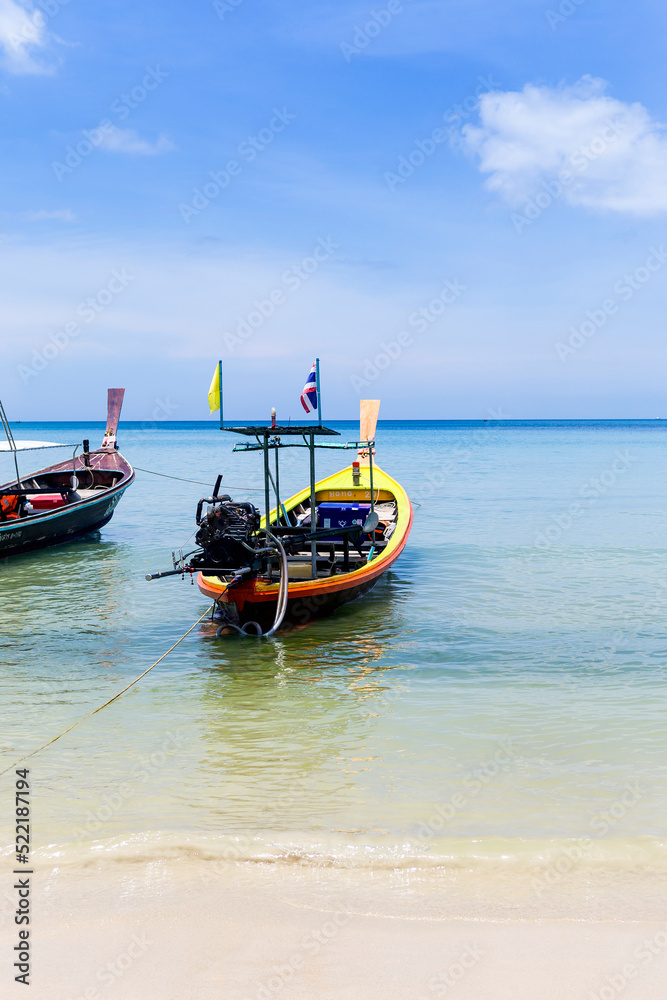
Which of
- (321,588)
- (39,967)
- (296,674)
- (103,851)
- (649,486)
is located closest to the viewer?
(39,967)

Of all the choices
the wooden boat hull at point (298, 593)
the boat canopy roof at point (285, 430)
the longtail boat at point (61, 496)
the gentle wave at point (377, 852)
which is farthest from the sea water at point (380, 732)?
the boat canopy roof at point (285, 430)

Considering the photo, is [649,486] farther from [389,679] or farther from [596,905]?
[596,905]

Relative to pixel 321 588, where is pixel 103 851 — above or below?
below

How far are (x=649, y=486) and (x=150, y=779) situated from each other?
34474 millimetres

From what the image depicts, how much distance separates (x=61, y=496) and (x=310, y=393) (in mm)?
12941

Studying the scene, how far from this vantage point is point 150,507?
30.7 m

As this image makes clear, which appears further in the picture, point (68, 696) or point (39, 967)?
point (68, 696)

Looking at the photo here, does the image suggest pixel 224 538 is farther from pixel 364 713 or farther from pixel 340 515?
pixel 340 515

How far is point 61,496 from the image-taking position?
20.8m

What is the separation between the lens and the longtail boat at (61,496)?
17.7 metres

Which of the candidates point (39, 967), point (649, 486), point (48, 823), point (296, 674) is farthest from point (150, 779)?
point (649, 486)

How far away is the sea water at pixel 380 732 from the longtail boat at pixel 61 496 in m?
1.48

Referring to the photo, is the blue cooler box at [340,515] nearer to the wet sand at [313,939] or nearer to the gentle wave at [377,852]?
the gentle wave at [377,852]

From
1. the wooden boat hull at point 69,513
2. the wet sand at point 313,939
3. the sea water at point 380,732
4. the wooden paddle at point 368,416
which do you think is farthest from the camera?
the wooden boat hull at point 69,513
